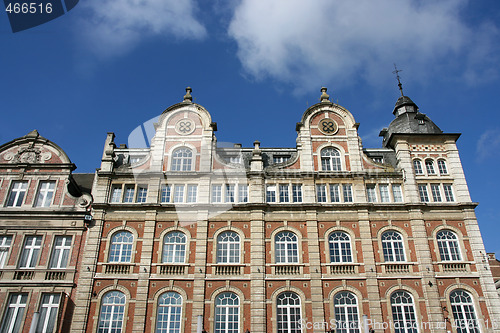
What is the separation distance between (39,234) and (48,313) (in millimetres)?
4894

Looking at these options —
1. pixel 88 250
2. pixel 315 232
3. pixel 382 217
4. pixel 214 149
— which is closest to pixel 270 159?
pixel 214 149

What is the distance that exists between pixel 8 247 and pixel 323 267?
63.5 feet

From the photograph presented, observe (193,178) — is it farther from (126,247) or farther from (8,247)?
(8,247)

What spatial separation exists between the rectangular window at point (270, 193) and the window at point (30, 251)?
14.6 meters

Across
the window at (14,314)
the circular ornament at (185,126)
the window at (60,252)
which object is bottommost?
the window at (14,314)

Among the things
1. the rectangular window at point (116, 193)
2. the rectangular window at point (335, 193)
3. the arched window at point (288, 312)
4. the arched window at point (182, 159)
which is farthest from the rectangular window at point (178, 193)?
the rectangular window at point (335, 193)

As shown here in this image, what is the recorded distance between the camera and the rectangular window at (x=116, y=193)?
89.3 feet

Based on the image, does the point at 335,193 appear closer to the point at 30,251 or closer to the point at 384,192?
the point at 384,192

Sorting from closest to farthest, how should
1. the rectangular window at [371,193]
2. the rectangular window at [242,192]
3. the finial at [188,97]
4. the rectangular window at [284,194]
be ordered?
the rectangular window at [242,192] < the rectangular window at [284,194] < the rectangular window at [371,193] < the finial at [188,97]

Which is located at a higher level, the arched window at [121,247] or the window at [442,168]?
the window at [442,168]

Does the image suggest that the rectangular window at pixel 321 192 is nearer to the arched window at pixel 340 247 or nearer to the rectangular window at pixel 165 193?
the arched window at pixel 340 247

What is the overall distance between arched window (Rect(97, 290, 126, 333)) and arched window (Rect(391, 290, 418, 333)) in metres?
15.8

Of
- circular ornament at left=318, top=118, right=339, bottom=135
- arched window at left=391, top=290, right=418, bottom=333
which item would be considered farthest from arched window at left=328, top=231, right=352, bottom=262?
circular ornament at left=318, top=118, right=339, bottom=135

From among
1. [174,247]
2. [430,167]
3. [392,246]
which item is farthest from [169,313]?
[430,167]
